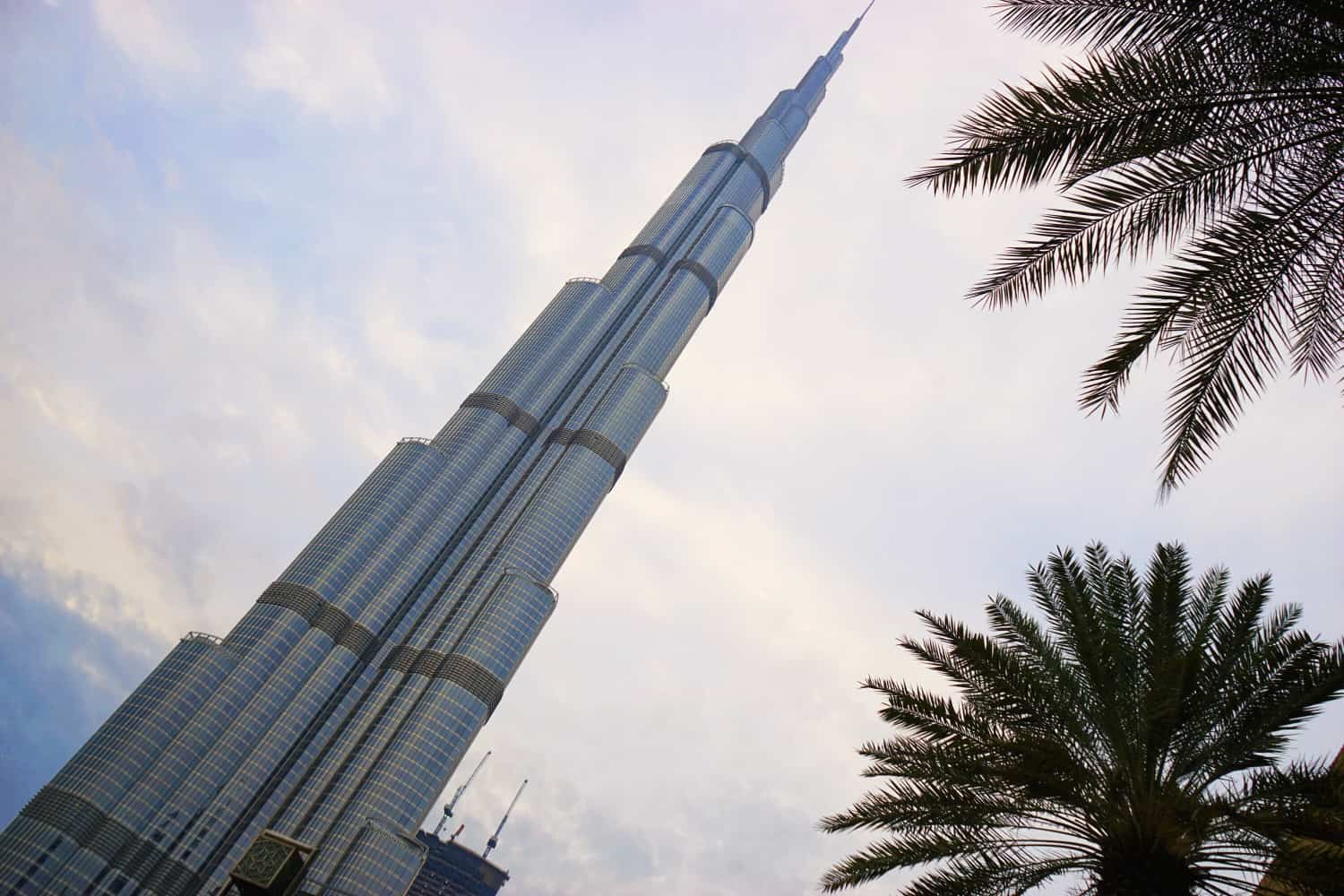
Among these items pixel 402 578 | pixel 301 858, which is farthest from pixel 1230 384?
pixel 402 578

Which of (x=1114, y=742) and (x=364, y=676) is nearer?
(x=1114, y=742)

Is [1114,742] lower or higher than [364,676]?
lower

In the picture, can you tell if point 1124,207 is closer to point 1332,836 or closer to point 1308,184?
point 1308,184

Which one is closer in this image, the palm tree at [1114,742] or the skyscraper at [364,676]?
the palm tree at [1114,742]

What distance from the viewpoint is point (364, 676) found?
441 feet

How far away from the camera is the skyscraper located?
11250cm

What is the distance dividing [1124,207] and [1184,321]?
1.44 metres

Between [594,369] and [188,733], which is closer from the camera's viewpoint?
[188,733]

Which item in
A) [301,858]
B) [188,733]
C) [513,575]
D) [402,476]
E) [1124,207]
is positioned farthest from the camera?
[402,476]

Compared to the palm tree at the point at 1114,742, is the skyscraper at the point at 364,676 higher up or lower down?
higher up

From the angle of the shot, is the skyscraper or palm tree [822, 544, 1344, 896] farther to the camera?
the skyscraper

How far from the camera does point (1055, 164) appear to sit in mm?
9789

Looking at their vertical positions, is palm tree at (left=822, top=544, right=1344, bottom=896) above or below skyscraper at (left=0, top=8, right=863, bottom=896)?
below

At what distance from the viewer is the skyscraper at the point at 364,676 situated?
112 m
